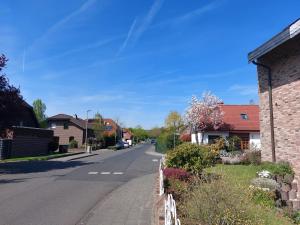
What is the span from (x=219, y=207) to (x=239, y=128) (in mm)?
33543

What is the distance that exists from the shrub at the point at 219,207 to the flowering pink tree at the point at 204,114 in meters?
32.8

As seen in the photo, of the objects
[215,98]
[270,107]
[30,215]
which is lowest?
[30,215]

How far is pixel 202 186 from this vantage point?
7.28 m

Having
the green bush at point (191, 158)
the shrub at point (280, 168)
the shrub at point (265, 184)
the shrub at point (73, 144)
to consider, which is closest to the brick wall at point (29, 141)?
the shrub at point (73, 144)

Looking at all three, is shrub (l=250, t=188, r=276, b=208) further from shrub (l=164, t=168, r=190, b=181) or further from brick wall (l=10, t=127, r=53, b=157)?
brick wall (l=10, t=127, r=53, b=157)

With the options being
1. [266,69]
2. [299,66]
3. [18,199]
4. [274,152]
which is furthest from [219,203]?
[266,69]

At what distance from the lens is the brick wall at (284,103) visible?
569 inches

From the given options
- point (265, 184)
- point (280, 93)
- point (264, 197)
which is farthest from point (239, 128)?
point (264, 197)

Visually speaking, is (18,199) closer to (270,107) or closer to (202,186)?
(202,186)

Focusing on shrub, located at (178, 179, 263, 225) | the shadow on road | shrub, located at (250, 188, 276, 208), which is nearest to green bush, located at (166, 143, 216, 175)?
shrub, located at (250, 188, 276, 208)

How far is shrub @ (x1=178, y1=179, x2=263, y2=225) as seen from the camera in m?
6.45

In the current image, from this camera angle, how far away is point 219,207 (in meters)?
6.64

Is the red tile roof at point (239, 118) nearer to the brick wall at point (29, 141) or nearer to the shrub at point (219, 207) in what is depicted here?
the brick wall at point (29, 141)

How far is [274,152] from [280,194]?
534 centimetres
